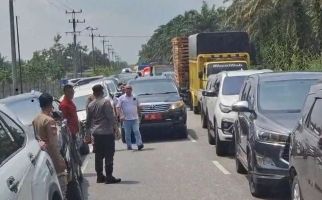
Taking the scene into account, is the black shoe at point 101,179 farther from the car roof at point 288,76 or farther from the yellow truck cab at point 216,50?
the yellow truck cab at point 216,50

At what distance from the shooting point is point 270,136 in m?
9.00

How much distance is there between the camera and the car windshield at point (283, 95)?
10.3 m

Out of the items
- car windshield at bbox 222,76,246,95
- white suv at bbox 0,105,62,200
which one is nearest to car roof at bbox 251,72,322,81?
car windshield at bbox 222,76,246,95

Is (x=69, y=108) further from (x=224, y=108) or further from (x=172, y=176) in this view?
(x=224, y=108)

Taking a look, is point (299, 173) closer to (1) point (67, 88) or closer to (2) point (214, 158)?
(1) point (67, 88)

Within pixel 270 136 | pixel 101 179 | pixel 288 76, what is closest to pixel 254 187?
pixel 270 136

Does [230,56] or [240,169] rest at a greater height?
[230,56]

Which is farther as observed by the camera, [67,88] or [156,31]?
[156,31]

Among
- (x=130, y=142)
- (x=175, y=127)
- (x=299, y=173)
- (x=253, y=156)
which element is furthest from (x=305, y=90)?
(x=175, y=127)

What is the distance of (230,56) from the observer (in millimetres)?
27969

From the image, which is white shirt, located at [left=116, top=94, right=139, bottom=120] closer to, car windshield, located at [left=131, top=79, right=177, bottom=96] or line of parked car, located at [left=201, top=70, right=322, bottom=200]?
car windshield, located at [left=131, top=79, right=177, bottom=96]

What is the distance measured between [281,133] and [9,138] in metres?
4.48

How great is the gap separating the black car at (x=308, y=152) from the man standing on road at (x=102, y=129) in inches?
188

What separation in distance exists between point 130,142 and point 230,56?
1183 centimetres
